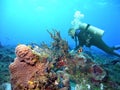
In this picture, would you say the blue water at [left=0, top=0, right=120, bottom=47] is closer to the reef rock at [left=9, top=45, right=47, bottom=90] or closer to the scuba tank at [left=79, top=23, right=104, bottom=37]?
the scuba tank at [left=79, top=23, right=104, bottom=37]

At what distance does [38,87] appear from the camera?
595 centimetres

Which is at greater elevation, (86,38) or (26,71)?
(86,38)

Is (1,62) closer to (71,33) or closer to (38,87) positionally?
(71,33)

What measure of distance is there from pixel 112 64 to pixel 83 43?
2188 millimetres

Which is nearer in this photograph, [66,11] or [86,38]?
[86,38]

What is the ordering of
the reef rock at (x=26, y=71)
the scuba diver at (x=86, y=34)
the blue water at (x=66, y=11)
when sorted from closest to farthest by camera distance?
the reef rock at (x=26, y=71) < the scuba diver at (x=86, y=34) < the blue water at (x=66, y=11)

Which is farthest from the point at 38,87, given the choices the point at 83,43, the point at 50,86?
the point at 83,43

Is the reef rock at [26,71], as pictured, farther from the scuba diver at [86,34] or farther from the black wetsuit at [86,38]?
the black wetsuit at [86,38]

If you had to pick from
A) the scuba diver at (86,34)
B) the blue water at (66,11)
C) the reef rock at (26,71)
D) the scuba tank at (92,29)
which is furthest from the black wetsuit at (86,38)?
the blue water at (66,11)

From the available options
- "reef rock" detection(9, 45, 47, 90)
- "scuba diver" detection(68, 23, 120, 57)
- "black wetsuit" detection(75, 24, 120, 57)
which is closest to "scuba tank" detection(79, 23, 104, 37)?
"scuba diver" detection(68, 23, 120, 57)

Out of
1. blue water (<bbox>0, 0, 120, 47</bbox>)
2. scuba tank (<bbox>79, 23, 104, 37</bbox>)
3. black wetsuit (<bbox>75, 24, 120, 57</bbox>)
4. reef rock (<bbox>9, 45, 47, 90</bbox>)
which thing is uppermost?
blue water (<bbox>0, 0, 120, 47</bbox>)

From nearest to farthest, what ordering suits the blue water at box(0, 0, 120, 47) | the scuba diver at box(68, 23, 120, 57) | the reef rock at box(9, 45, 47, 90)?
the reef rock at box(9, 45, 47, 90) → the scuba diver at box(68, 23, 120, 57) → the blue water at box(0, 0, 120, 47)

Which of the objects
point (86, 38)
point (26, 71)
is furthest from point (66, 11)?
point (26, 71)

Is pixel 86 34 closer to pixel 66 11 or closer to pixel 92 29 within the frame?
pixel 92 29
